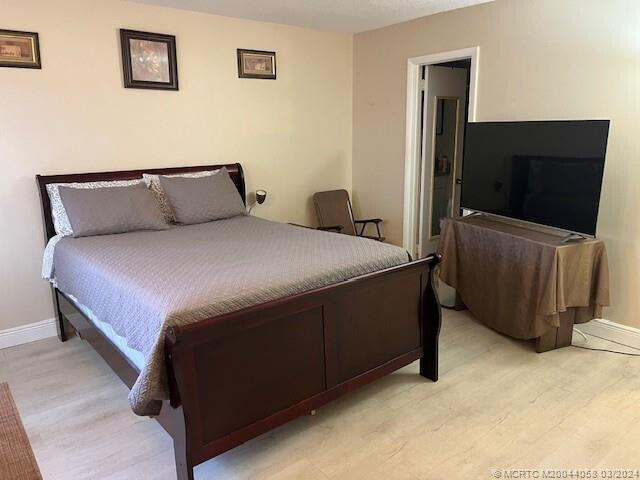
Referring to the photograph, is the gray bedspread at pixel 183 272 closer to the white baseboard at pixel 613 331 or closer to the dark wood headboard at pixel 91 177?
the dark wood headboard at pixel 91 177

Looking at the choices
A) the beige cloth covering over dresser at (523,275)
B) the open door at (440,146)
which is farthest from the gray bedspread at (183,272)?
the open door at (440,146)

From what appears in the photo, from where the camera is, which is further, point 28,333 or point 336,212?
point 336,212

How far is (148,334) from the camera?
6.27ft

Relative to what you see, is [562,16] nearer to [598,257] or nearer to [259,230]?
[598,257]

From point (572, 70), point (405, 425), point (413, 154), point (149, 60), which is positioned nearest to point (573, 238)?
point (572, 70)

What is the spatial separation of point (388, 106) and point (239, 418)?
3.45m

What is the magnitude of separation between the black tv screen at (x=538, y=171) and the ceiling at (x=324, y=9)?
3.35ft

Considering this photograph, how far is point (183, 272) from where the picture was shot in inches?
89.8

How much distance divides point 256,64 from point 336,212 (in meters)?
1.56

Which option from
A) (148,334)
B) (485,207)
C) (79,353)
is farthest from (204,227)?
(485,207)

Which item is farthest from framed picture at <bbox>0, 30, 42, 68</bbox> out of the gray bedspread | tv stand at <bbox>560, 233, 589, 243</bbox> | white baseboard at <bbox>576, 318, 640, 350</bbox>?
white baseboard at <bbox>576, 318, 640, 350</bbox>

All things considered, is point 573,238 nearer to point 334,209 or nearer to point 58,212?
point 334,209

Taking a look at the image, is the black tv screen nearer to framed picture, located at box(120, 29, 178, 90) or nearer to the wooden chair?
the wooden chair

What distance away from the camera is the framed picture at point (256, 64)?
414cm
